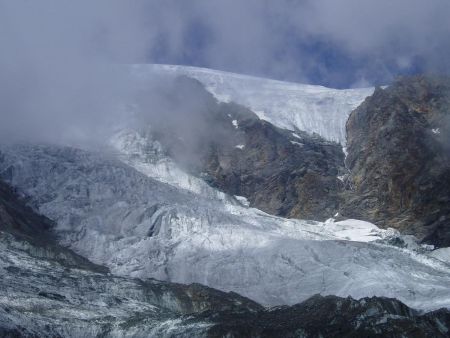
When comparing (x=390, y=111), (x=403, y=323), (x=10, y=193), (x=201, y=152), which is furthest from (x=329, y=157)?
(x=403, y=323)

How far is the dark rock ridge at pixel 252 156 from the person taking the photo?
124 metres

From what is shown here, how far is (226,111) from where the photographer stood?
146375 mm

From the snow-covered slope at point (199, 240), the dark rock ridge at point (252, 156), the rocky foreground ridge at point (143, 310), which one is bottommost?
the rocky foreground ridge at point (143, 310)

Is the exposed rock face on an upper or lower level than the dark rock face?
upper

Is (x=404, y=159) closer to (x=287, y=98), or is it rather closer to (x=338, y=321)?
(x=287, y=98)

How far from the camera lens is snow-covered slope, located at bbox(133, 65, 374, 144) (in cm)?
14850

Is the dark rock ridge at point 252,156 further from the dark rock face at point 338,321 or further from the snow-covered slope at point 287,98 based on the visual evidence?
the dark rock face at point 338,321

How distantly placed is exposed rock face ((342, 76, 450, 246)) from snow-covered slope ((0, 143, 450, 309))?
28.7ft

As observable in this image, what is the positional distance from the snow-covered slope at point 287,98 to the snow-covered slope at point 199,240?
43774 millimetres

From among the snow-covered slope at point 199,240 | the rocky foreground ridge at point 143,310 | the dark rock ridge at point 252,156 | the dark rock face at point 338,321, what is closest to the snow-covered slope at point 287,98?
the dark rock ridge at point 252,156

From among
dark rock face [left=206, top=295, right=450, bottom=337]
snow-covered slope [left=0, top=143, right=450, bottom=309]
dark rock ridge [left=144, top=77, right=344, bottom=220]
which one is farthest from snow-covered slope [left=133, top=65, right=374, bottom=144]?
dark rock face [left=206, top=295, right=450, bottom=337]

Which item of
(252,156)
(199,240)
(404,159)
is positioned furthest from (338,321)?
(252,156)

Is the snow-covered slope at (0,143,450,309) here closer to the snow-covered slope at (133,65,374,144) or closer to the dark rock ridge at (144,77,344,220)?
the dark rock ridge at (144,77,344,220)

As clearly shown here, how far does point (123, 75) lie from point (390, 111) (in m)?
52.8
